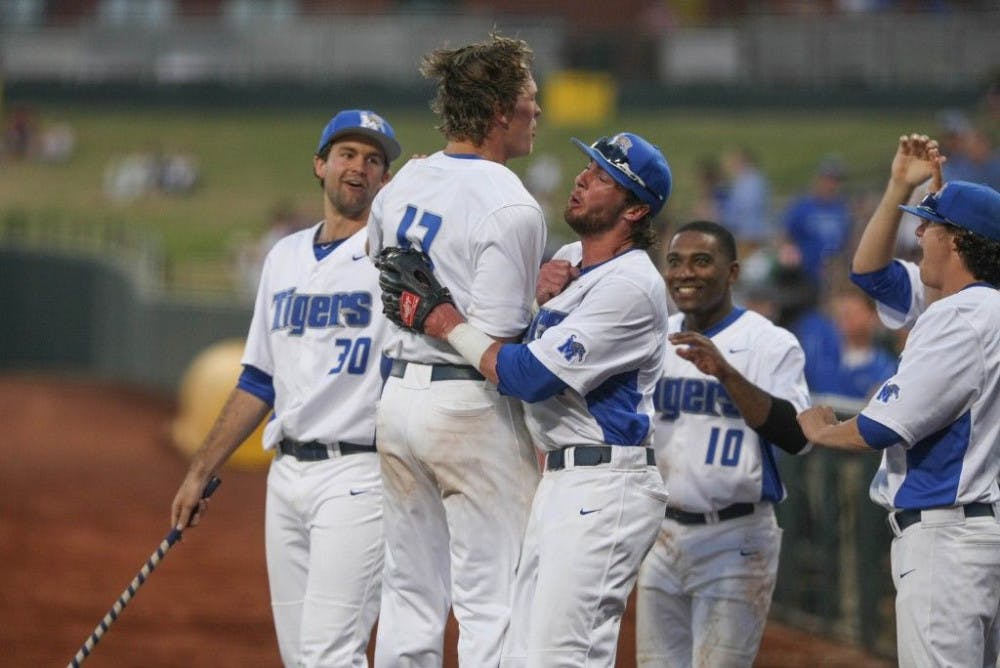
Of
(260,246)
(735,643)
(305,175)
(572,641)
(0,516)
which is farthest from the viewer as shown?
(305,175)

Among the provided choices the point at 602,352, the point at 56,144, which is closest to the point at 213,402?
the point at 602,352

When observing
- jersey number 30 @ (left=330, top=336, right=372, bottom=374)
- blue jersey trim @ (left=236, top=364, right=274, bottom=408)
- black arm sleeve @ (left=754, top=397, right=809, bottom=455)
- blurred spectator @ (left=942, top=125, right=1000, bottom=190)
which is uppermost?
blurred spectator @ (left=942, top=125, right=1000, bottom=190)

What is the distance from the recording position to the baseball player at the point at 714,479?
579 cm

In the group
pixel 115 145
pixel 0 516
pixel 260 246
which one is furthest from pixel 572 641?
pixel 115 145

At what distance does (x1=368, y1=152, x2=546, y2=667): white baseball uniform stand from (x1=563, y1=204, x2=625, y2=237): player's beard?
158 millimetres

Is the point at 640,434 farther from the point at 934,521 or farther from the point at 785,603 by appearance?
the point at 785,603

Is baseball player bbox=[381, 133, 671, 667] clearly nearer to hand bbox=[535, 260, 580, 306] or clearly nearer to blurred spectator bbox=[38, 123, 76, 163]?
hand bbox=[535, 260, 580, 306]

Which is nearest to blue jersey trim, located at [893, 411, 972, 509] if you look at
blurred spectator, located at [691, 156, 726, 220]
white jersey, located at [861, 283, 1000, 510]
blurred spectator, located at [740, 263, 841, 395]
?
white jersey, located at [861, 283, 1000, 510]

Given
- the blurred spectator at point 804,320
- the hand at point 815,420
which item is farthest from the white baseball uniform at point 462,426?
the blurred spectator at point 804,320

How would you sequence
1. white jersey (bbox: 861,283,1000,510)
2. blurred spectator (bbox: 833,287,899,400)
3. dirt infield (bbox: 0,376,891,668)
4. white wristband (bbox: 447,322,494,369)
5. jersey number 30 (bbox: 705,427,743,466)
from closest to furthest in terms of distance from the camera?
white jersey (bbox: 861,283,1000,510), white wristband (bbox: 447,322,494,369), jersey number 30 (bbox: 705,427,743,466), dirt infield (bbox: 0,376,891,668), blurred spectator (bbox: 833,287,899,400)

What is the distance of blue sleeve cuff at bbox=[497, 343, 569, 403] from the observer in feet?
15.8

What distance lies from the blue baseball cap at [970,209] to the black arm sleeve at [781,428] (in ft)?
3.35

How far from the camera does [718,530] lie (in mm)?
5895

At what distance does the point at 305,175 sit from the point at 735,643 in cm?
2857
